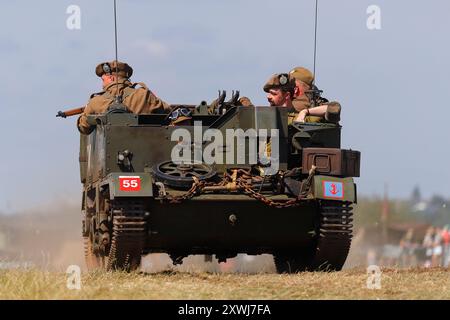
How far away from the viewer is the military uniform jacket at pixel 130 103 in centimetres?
1533

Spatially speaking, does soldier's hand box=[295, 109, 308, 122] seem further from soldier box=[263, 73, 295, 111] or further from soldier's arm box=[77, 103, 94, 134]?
soldier's arm box=[77, 103, 94, 134]

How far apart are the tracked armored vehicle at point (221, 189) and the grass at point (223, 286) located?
0.45 meters

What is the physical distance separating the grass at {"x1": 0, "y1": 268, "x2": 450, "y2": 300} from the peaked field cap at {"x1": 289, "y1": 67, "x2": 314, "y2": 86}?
3.53m

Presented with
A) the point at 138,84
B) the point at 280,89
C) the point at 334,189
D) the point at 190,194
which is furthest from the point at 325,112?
the point at 138,84

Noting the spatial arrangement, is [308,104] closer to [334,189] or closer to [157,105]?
[157,105]

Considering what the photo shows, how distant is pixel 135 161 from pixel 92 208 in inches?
72.4

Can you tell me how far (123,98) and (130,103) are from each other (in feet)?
0.92

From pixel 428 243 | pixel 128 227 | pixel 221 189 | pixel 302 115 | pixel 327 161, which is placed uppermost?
pixel 302 115

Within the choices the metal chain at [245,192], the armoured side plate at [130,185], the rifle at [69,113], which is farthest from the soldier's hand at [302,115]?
the rifle at [69,113]

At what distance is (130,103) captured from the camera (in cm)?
1534

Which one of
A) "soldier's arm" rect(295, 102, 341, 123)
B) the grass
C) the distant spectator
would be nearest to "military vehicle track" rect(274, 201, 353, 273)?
the grass

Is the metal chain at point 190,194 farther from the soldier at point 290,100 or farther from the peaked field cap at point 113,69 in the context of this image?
the peaked field cap at point 113,69

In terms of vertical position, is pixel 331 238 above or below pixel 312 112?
below
